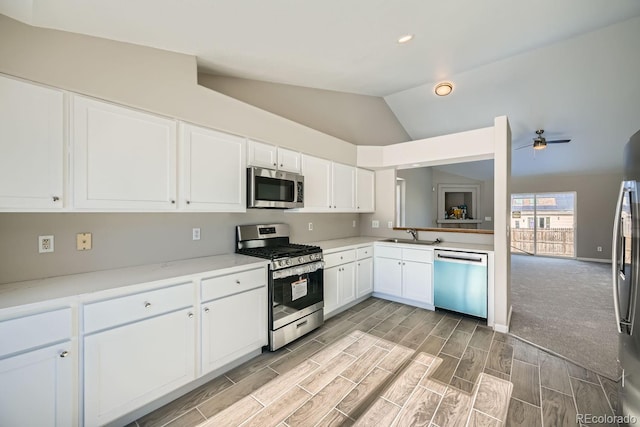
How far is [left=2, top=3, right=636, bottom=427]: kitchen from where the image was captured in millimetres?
1603

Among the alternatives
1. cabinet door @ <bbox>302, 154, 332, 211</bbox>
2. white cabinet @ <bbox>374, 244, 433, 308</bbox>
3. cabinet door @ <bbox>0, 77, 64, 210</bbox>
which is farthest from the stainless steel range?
cabinet door @ <bbox>0, 77, 64, 210</bbox>

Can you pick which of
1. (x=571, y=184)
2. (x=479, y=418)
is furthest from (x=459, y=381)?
(x=571, y=184)

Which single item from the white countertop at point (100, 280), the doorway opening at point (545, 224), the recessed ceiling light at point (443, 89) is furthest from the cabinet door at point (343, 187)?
the doorway opening at point (545, 224)

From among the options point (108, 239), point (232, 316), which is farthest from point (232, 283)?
point (108, 239)

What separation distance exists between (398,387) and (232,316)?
1450 millimetres

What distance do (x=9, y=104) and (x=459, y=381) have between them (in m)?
3.56

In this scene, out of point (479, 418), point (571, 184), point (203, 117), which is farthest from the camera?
point (571, 184)

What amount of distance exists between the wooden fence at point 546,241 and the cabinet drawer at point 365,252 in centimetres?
706

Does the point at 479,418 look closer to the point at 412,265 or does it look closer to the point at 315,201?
the point at 412,265

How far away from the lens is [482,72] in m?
4.09

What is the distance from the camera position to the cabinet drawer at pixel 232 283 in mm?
2006

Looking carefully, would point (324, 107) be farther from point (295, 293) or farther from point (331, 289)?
point (295, 293)

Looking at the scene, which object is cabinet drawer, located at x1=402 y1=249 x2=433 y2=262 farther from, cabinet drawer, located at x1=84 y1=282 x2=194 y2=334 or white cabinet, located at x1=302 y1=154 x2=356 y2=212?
cabinet drawer, located at x1=84 y1=282 x2=194 y2=334

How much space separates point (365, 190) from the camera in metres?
4.43
